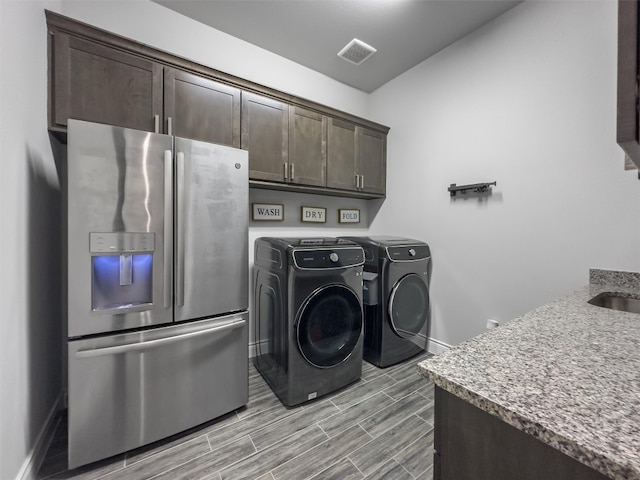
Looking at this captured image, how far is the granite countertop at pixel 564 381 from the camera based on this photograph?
40 centimetres

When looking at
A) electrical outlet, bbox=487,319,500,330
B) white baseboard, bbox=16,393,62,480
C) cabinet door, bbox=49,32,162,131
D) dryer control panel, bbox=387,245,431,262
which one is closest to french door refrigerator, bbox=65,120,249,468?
white baseboard, bbox=16,393,62,480

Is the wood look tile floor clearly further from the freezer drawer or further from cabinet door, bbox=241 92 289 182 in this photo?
cabinet door, bbox=241 92 289 182

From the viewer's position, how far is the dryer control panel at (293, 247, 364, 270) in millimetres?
1686

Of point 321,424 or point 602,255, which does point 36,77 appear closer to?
point 321,424

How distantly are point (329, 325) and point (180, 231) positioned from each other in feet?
3.82

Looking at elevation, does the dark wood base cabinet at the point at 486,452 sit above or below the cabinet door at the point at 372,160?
below

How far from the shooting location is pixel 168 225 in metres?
1.40

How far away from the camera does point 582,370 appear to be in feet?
1.95

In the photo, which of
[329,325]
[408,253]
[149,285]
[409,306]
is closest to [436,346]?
[409,306]

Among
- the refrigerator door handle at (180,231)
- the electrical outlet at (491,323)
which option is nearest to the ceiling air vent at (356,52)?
the refrigerator door handle at (180,231)

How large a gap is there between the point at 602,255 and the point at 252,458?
2.39m

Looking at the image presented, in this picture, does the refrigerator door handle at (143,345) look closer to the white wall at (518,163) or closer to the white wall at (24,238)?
the white wall at (24,238)

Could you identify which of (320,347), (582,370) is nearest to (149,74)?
(320,347)

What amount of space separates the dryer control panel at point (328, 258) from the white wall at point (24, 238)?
1.31m
